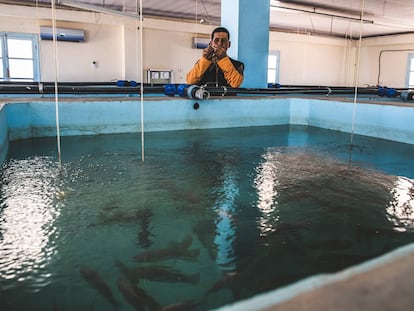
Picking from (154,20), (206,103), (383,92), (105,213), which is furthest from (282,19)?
(105,213)

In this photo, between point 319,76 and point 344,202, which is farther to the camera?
point 319,76

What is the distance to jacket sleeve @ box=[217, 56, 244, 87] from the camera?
5.79 m

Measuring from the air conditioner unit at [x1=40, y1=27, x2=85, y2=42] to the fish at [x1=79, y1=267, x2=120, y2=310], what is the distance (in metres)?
8.69

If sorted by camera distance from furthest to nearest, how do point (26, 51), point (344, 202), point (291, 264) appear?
point (26, 51) < point (344, 202) < point (291, 264)

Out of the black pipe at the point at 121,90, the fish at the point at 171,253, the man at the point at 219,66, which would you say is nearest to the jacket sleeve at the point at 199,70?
the man at the point at 219,66

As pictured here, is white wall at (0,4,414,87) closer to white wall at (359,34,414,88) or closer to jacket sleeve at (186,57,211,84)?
white wall at (359,34,414,88)

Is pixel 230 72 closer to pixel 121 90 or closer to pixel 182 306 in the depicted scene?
pixel 121 90

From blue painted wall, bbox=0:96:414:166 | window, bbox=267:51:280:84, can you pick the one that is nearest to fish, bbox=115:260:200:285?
blue painted wall, bbox=0:96:414:166

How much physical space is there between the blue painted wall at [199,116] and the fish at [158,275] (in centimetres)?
226

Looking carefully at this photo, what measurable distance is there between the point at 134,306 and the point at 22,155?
2.49m

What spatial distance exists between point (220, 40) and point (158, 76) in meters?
4.76

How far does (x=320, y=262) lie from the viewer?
146 cm

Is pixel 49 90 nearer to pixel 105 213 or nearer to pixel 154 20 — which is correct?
pixel 105 213

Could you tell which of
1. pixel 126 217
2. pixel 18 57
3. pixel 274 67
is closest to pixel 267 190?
pixel 126 217
